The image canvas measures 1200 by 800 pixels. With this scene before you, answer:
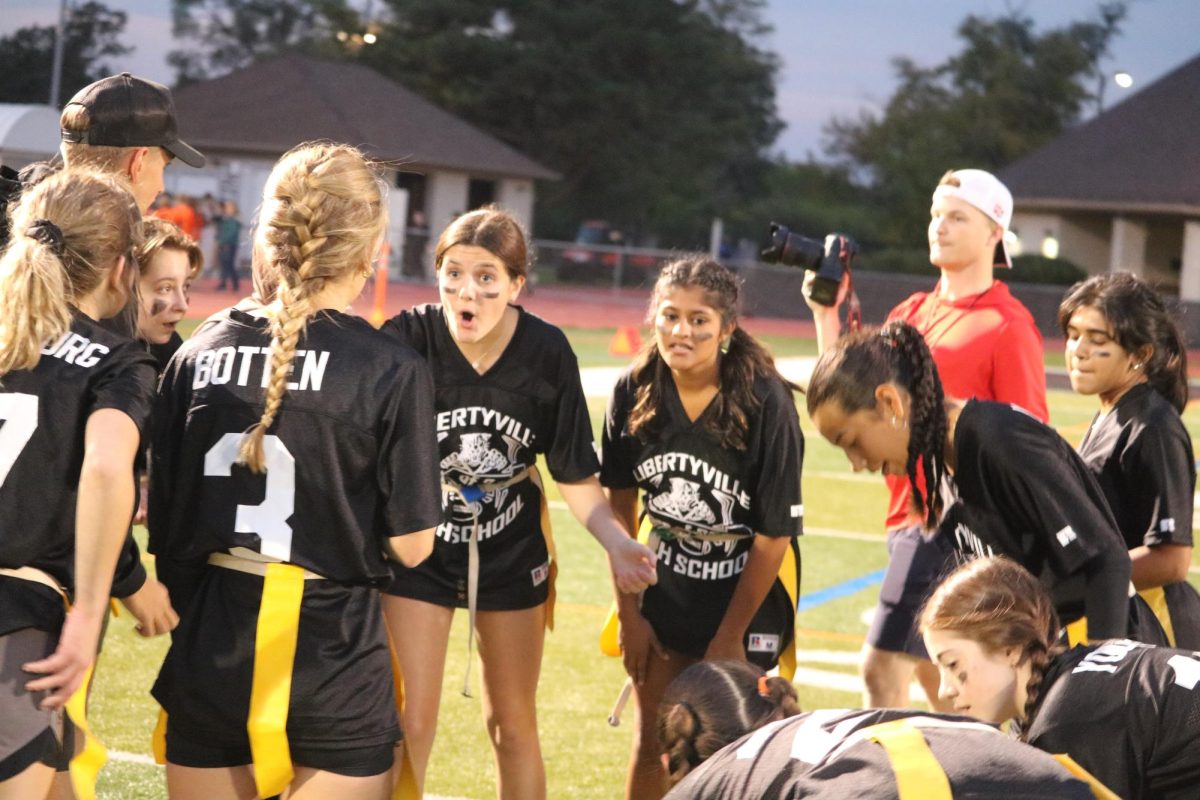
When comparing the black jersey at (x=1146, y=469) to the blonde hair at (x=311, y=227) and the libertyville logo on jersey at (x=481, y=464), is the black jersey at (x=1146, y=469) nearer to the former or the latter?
the libertyville logo on jersey at (x=481, y=464)

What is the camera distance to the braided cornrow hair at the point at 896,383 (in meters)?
3.34

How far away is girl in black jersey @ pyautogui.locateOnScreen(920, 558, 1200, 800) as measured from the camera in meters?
2.67

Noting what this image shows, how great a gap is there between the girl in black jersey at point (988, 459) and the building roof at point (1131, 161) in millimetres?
38989

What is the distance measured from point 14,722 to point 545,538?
6.05 ft

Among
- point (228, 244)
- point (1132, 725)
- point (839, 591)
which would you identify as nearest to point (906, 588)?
point (1132, 725)

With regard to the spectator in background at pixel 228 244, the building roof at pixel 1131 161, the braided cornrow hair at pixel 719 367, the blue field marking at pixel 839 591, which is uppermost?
the building roof at pixel 1131 161

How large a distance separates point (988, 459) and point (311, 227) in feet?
5.28

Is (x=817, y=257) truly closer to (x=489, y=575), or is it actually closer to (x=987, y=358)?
(x=987, y=358)

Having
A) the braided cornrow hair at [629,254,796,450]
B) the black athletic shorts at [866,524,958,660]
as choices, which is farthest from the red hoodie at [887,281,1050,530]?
the braided cornrow hair at [629,254,796,450]

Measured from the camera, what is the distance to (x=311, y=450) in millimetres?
2889

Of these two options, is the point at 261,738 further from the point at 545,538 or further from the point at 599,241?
the point at 599,241

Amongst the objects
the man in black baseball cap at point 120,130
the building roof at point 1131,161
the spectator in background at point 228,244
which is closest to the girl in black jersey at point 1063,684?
the man in black baseball cap at point 120,130

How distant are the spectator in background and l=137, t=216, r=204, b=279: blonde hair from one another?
27.0m

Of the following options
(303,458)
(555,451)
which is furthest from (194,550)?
(555,451)
